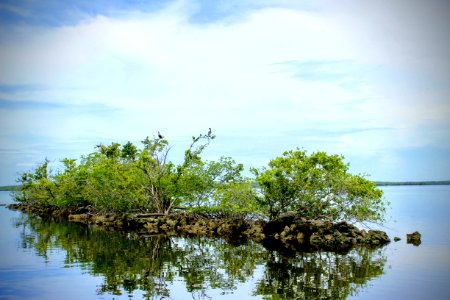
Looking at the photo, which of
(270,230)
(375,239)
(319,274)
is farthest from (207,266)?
(375,239)

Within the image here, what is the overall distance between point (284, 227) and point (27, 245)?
19.7 meters

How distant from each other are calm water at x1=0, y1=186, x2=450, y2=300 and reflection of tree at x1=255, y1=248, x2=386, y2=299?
0.04 meters

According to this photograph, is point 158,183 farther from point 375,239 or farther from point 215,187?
point 375,239

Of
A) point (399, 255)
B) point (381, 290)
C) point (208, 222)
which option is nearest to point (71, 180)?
point (208, 222)

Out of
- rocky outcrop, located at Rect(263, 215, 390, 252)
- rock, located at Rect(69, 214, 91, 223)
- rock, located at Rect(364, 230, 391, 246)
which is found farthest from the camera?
rock, located at Rect(69, 214, 91, 223)

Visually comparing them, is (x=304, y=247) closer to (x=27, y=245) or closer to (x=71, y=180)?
(x=27, y=245)

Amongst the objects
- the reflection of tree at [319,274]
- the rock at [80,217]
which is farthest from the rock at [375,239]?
the rock at [80,217]

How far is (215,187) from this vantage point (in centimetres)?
4669

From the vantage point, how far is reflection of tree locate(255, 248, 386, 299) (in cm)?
1862

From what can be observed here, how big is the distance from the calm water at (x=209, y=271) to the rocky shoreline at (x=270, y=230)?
2339 millimetres

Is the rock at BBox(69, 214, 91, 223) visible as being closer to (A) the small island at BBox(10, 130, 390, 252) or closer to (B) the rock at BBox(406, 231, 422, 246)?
(A) the small island at BBox(10, 130, 390, 252)

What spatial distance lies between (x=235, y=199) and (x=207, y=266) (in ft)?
54.8

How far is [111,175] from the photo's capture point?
53281 mm

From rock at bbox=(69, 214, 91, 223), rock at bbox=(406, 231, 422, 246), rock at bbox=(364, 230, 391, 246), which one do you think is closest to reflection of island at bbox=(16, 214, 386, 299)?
rock at bbox=(364, 230, 391, 246)
